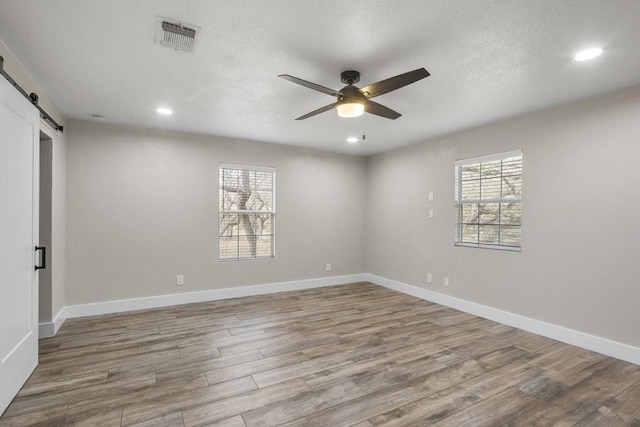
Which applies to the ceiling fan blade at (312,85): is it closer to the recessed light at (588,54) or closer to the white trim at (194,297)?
the recessed light at (588,54)

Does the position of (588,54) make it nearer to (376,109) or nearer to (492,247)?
(376,109)

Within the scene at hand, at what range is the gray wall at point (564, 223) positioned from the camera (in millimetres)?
2988

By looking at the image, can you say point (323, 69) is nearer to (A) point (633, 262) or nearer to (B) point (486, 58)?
(B) point (486, 58)

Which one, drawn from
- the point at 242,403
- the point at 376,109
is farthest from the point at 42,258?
the point at 376,109

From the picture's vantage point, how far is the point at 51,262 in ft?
11.4

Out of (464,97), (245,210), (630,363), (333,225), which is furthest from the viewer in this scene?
(333,225)

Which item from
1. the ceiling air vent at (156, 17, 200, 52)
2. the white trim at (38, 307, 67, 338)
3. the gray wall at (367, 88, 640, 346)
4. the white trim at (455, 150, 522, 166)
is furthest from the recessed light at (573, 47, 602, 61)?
the white trim at (38, 307, 67, 338)

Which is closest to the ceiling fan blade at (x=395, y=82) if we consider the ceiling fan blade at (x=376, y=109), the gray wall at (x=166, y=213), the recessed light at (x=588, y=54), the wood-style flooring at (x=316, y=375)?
the ceiling fan blade at (x=376, y=109)

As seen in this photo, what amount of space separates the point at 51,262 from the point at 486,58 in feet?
15.0

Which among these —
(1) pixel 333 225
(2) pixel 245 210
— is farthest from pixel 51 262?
(1) pixel 333 225

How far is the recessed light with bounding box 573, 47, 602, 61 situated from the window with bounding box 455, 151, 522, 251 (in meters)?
1.53

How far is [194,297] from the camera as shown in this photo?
15.5ft

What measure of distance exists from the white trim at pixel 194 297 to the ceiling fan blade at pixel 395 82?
3660 millimetres

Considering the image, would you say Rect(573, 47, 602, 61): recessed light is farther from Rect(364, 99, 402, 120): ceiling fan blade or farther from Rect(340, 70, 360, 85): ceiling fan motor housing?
Rect(340, 70, 360, 85): ceiling fan motor housing
